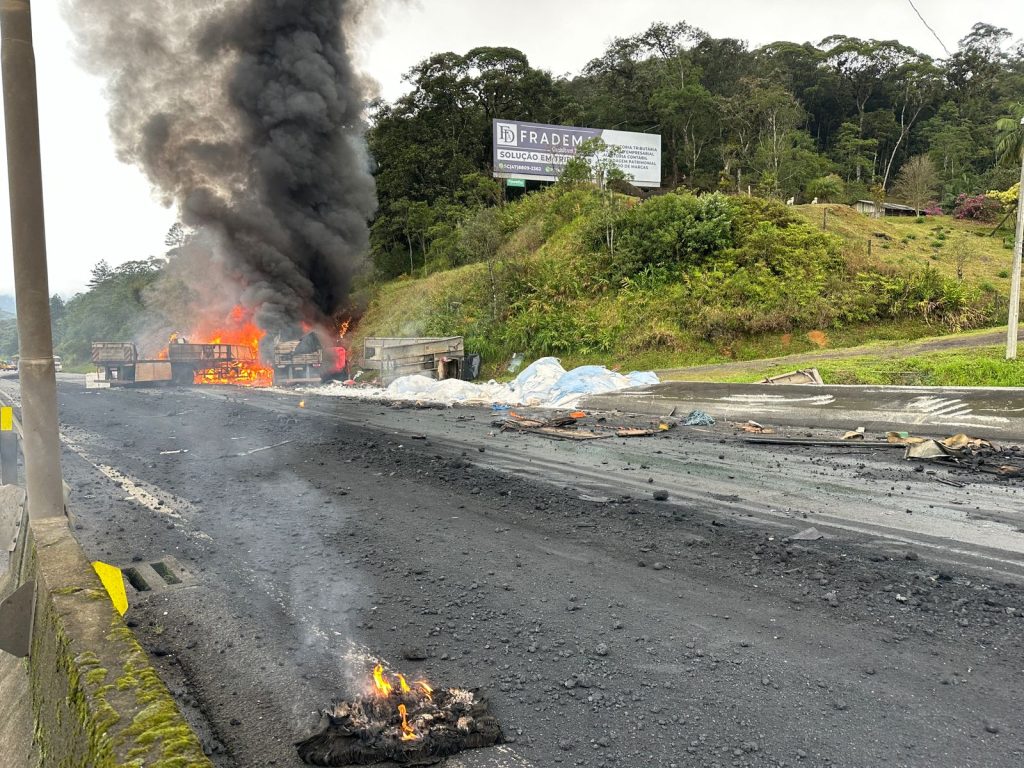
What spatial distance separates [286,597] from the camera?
14.8 ft

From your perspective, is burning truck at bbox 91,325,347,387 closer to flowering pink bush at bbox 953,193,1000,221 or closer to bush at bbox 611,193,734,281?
bush at bbox 611,193,734,281

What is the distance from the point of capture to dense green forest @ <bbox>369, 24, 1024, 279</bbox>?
130 feet

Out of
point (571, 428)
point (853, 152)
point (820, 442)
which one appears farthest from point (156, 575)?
point (853, 152)

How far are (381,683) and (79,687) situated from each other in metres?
1.38

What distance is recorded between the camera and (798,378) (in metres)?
13.4

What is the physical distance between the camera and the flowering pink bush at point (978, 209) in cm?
3541

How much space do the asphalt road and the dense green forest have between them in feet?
84.8

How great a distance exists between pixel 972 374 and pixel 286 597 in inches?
522

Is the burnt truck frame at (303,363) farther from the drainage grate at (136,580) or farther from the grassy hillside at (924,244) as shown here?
the drainage grate at (136,580)

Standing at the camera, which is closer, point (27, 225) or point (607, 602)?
point (27, 225)

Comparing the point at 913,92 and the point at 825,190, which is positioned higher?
the point at 913,92

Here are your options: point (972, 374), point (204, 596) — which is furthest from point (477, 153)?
point (204, 596)

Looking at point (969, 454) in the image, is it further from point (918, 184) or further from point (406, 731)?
point (918, 184)

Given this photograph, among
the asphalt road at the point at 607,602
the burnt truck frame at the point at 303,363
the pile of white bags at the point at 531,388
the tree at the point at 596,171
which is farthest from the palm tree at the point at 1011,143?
the burnt truck frame at the point at 303,363
